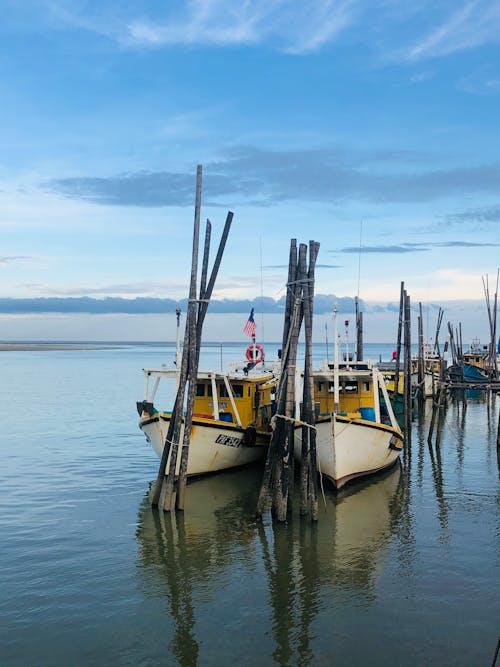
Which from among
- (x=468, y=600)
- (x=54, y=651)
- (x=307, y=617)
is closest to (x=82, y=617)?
(x=54, y=651)

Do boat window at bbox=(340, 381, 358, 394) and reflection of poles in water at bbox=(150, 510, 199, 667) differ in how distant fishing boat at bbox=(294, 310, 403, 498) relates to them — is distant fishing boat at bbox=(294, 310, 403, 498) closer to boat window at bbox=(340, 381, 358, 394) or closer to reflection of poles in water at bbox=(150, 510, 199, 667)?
boat window at bbox=(340, 381, 358, 394)

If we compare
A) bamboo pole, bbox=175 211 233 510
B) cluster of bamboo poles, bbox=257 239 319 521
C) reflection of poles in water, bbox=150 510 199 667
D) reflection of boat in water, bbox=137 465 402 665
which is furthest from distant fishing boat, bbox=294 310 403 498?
reflection of poles in water, bbox=150 510 199 667

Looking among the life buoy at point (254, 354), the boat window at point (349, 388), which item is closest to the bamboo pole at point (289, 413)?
the boat window at point (349, 388)

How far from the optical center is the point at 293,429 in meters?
17.2

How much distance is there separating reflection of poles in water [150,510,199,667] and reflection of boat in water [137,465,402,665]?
0.06 ft

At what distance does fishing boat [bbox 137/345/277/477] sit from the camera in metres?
21.6

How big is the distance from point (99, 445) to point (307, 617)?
21367mm

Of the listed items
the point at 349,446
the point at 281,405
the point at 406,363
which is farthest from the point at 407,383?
the point at 281,405

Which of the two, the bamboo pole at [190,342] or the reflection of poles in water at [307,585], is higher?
the bamboo pole at [190,342]

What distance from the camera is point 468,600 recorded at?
492 inches

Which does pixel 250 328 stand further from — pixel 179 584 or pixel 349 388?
pixel 179 584

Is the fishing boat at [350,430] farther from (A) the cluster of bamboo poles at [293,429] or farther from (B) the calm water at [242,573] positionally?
(A) the cluster of bamboo poles at [293,429]

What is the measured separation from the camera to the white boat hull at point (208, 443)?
2122 cm

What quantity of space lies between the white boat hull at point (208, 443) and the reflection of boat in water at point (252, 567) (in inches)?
55.0
